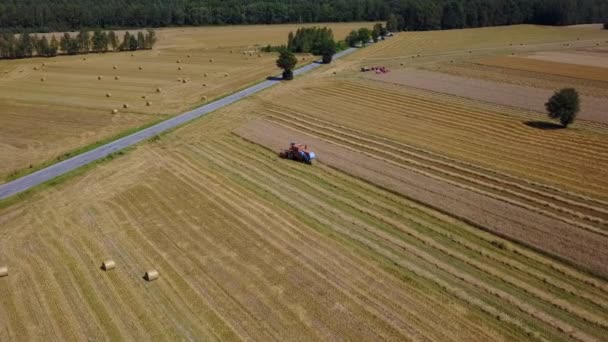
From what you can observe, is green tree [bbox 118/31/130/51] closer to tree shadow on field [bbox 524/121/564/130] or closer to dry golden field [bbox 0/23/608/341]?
dry golden field [bbox 0/23/608/341]

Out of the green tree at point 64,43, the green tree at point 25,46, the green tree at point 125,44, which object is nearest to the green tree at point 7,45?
the green tree at point 25,46

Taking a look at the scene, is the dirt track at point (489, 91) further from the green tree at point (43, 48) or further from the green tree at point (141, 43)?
the green tree at point (43, 48)

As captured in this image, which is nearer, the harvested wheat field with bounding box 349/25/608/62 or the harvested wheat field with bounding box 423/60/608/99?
the harvested wheat field with bounding box 423/60/608/99

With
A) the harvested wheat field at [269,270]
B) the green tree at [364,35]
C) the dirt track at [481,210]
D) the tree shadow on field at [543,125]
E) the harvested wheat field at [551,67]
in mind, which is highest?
the green tree at [364,35]

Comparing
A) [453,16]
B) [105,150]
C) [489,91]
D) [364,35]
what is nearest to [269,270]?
[105,150]

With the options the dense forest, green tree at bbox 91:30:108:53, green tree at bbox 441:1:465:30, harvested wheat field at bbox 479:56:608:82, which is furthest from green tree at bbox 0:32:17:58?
green tree at bbox 441:1:465:30

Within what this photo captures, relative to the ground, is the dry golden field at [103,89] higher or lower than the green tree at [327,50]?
lower

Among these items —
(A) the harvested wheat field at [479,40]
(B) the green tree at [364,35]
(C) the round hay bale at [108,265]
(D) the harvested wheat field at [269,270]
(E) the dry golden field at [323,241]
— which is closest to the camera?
(D) the harvested wheat field at [269,270]
